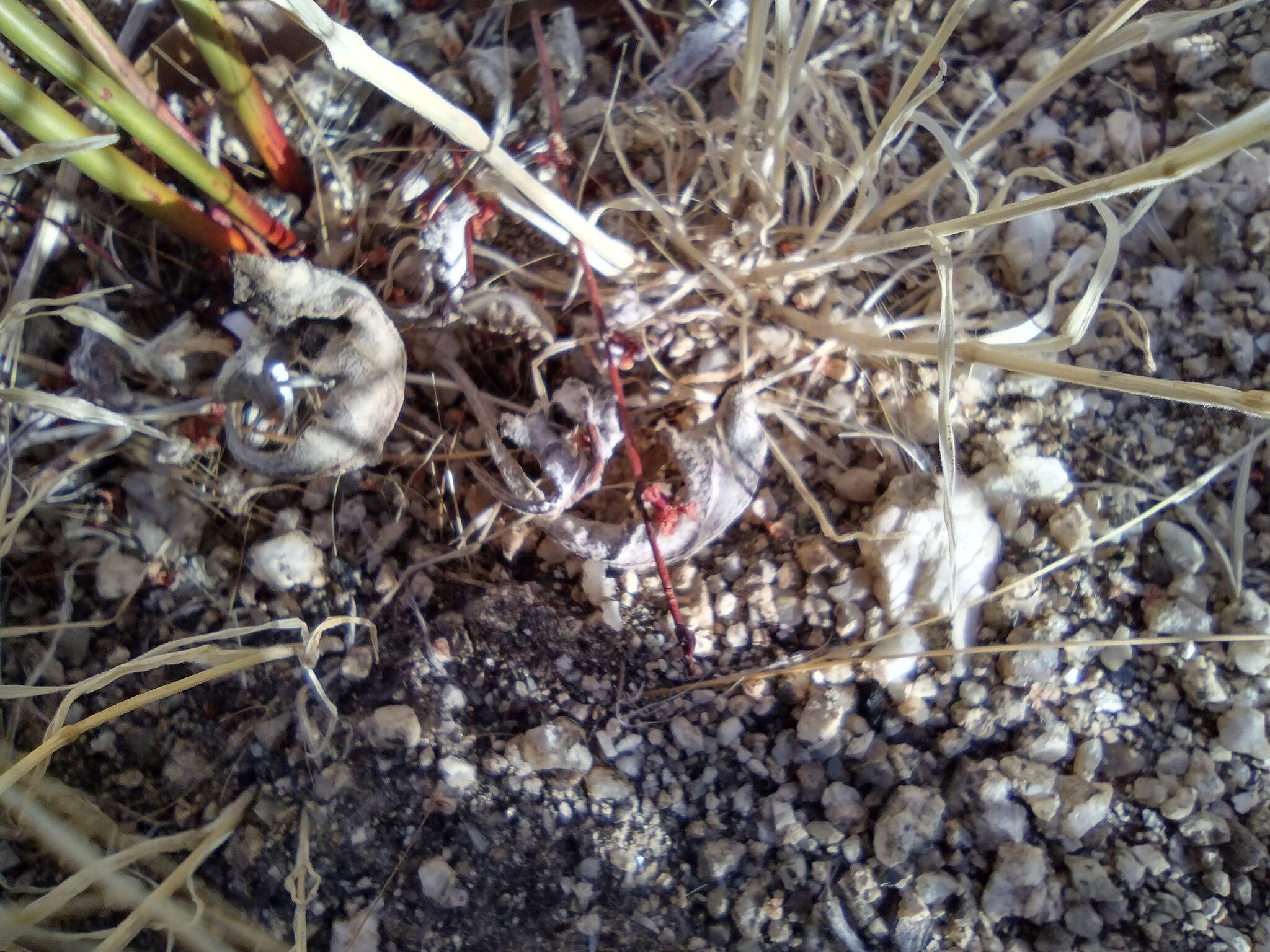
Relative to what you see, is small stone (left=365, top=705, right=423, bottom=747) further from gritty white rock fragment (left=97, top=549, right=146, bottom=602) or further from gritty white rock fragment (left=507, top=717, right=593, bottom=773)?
gritty white rock fragment (left=97, top=549, right=146, bottom=602)

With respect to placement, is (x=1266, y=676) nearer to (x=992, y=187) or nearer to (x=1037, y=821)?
(x=1037, y=821)

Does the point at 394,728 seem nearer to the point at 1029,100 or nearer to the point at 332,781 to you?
the point at 332,781

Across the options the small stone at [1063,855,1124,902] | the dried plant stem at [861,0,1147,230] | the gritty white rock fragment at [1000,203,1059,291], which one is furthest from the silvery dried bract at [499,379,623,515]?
the small stone at [1063,855,1124,902]

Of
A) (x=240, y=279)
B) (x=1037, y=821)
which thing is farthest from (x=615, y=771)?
(x=240, y=279)

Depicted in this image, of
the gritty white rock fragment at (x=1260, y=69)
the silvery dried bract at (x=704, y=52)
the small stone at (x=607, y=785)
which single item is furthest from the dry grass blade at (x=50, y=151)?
the gritty white rock fragment at (x=1260, y=69)

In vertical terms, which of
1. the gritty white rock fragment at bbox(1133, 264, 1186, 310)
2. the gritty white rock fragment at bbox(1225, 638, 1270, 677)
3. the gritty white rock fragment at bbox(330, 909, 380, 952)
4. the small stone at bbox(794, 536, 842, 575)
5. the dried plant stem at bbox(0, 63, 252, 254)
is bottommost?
the gritty white rock fragment at bbox(1225, 638, 1270, 677)

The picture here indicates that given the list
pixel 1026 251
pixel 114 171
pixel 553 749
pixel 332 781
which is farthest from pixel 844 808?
pixel 114 171
